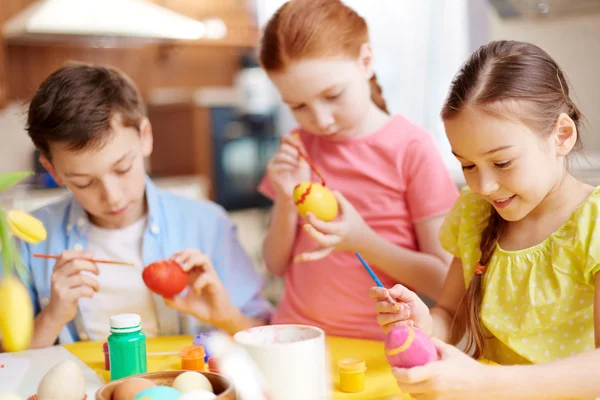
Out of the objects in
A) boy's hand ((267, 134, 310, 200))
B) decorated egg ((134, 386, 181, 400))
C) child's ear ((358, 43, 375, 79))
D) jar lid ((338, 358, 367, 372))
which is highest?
child's ear ((358, 43, 375, 79))

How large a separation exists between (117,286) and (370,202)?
0.54m

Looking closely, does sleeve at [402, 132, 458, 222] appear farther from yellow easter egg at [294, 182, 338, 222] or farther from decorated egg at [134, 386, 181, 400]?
decorated egg at [134, 386, 181, 400]

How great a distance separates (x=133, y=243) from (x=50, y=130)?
30cm

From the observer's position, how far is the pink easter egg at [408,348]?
695mm

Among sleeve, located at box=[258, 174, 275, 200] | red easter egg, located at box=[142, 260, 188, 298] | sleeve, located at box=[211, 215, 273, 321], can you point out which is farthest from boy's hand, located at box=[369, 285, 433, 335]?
sleeve, located at box=[258, 174, 275, 200]

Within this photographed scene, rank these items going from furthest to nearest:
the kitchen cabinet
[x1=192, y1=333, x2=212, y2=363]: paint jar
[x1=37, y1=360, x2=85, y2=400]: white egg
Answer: the kitchen cabinet
[x1=192, y1=333, x2=212, y2=363]: paint jar
[x1=37, y1=360, x2=85, y2=400]: white egg

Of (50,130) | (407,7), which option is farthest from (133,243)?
(407,7)

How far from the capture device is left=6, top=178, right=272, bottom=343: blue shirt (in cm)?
134

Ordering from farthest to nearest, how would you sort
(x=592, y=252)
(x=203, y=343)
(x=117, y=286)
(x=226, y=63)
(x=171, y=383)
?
(x=226, y=63), (x=117, y=286), (x=203, y=343), (x=592, y=252), (x=171, y=383)

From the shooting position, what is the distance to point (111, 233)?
1.41m

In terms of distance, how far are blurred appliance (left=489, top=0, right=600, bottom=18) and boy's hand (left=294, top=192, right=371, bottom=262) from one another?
44.9 inches

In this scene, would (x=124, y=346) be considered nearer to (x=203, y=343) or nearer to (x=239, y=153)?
(x=203, y=343)

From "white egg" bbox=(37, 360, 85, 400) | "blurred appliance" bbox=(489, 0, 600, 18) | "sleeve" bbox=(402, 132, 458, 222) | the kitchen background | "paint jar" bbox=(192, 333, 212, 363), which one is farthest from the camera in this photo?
the kitchen background

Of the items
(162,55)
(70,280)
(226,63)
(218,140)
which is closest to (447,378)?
(70,280)
